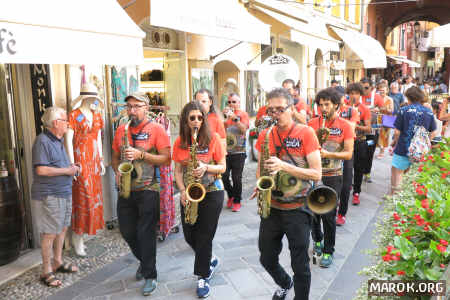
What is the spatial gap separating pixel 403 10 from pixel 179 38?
87.1 feet

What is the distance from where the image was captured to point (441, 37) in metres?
5.88

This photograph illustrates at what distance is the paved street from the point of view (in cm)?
377

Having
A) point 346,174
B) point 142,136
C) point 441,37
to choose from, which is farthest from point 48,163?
point 441,37

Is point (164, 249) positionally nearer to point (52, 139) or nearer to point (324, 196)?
point (52, 139)

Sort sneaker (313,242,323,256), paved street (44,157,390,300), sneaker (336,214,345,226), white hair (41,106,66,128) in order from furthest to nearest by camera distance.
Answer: sneaker (336,214,345,226) → sneaker (313,242,323,256) → white hair (41,106,66,128) → paved street (44,157,390,300)

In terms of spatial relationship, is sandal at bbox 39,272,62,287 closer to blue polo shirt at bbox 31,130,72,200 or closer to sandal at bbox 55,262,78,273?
sandal at bbox 55,262,78,273

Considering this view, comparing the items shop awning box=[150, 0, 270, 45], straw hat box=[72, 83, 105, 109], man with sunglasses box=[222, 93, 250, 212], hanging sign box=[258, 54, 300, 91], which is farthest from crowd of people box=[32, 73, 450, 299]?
hanging sign box=[258, 54, 300, 91]

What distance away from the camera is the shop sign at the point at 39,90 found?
4527 mm

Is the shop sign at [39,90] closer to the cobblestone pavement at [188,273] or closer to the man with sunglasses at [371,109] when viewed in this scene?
the cobblestone pavement at [188,273]

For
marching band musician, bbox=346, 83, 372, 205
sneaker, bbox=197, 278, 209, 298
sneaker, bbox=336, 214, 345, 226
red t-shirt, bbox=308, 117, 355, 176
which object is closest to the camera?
sneaker, bbox=197, 278, 209, 298

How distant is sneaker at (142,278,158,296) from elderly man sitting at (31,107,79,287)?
3.00 feet

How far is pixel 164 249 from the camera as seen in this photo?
15.9ft

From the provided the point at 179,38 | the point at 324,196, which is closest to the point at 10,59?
the point at 324,196

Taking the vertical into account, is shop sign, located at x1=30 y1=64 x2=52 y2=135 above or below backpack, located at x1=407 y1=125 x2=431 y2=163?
above
